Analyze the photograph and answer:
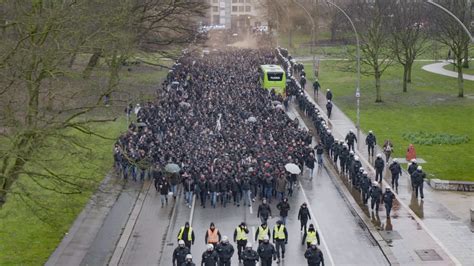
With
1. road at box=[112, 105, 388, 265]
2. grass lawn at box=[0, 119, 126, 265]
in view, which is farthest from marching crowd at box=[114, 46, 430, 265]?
grass lawn at box=[0, 119, 126, 265]

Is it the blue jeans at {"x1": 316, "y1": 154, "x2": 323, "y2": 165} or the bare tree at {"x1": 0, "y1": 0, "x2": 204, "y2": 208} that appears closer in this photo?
the bare tree at {"x1": 0, "y1": 0, "x2": 204, "y2": 208}

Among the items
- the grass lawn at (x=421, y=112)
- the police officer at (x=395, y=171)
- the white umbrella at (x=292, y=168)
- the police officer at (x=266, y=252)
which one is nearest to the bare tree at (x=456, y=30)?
the grass lawn at (x=421, y=112)

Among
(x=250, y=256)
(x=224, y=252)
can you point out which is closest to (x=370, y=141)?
(x=224, y=252)

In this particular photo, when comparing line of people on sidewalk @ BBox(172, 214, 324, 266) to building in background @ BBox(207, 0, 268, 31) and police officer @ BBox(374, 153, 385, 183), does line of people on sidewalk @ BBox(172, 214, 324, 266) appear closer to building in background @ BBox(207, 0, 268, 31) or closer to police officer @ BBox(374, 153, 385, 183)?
police officer @ BBox(374, 153, 385, 183)

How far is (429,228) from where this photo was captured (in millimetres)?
26172

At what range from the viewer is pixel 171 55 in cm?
5997

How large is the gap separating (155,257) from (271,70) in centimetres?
3138

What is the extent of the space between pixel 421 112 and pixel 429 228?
2399cm

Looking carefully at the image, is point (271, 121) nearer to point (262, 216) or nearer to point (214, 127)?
point (214, 127)

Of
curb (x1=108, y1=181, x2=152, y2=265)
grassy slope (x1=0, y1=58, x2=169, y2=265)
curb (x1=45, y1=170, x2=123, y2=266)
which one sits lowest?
curb (x1=108, y1=181, x2=152, y2=265)

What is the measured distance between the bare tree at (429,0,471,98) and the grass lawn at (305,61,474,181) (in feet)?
7.23

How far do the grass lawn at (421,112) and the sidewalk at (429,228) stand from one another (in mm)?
3361

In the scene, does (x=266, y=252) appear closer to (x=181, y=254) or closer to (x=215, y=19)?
(x=181, y=254)

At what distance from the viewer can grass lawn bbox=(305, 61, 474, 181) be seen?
35938 millimetres
